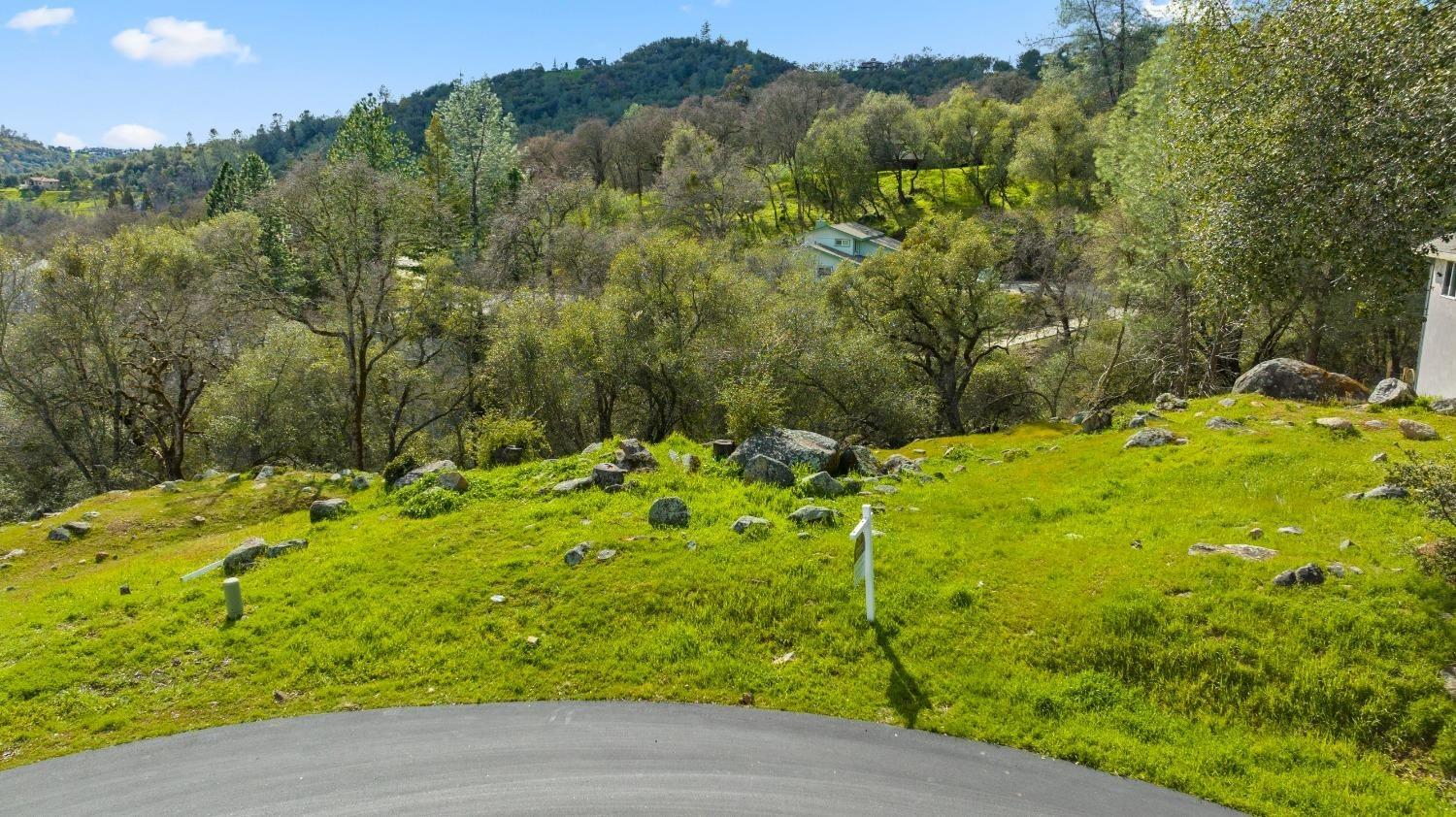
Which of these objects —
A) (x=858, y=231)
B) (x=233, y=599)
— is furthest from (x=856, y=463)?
(x=858, y=231)

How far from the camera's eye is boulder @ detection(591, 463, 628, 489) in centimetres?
1598

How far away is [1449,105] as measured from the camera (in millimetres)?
9508

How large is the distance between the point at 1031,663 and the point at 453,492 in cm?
1220

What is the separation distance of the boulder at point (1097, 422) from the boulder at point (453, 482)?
1694cm

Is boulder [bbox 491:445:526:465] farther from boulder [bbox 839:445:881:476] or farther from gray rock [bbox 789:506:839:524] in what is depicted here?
gray rock [bbox 789:506:839:524]

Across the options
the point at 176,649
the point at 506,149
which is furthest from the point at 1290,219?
the point at 506,149

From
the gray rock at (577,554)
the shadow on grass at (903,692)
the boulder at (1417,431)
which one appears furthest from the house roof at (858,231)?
the shadow on grass at (903,692)

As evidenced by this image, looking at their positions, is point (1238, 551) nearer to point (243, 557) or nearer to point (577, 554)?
point (577, 554)

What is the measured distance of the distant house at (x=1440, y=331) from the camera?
1997cm

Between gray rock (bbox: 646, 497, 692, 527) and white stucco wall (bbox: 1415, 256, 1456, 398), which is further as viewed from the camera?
white stucco wall (bbox: 1415, 256, 1456, 398)

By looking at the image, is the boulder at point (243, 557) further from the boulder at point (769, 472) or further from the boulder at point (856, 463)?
the boulder at point (856, 463)

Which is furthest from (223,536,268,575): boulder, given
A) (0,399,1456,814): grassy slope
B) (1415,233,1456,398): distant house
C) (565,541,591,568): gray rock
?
(1415,233,1456,398): distant house

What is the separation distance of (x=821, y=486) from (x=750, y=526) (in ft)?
8.72

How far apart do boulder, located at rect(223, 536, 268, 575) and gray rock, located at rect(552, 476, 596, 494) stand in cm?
572
